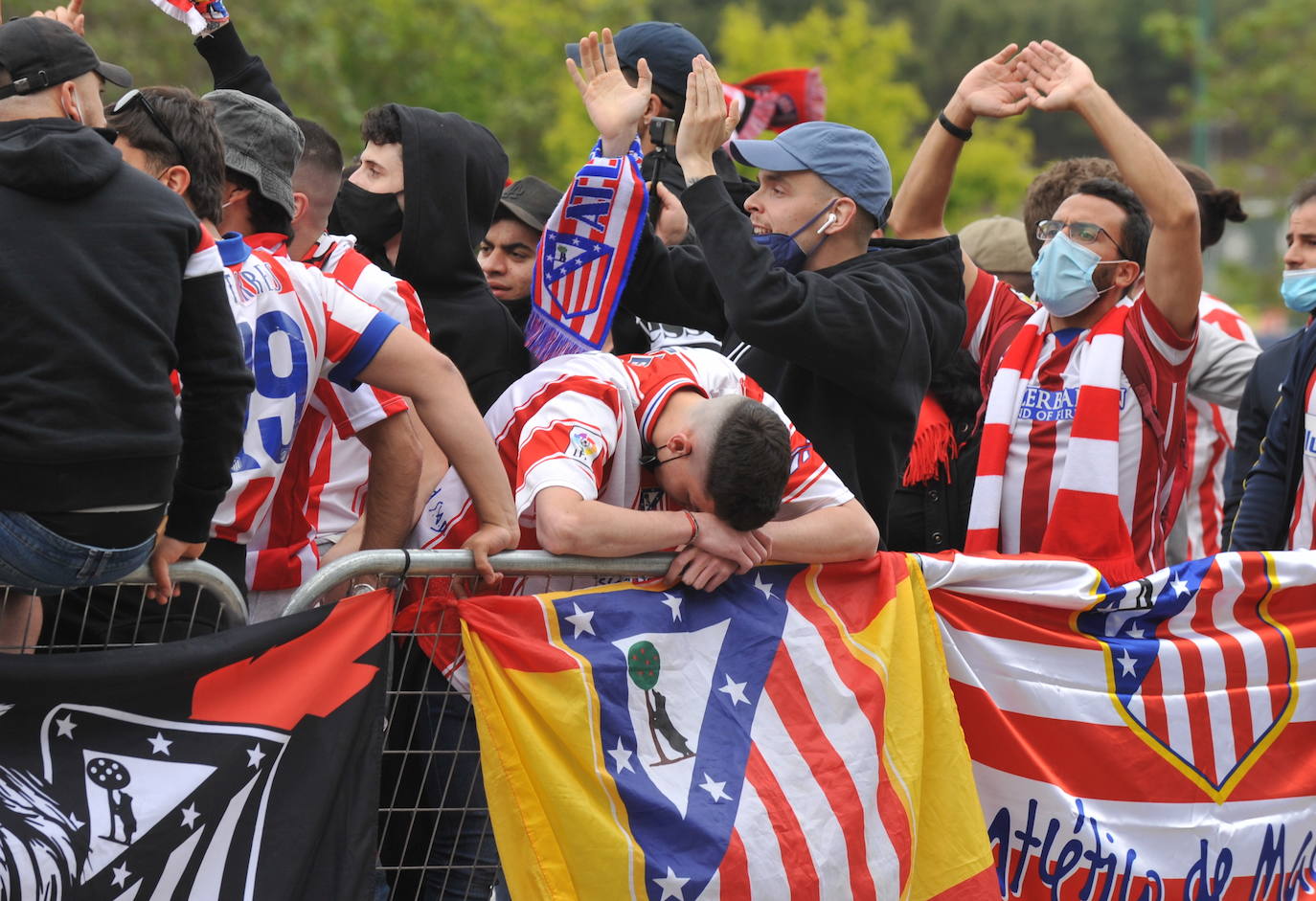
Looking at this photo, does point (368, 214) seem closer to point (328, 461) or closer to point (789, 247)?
point (328, 461)

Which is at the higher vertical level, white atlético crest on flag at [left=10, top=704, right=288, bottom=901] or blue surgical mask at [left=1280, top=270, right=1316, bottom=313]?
blue surgical mask at [left=1280, top=270, right=1316, bottom=313]

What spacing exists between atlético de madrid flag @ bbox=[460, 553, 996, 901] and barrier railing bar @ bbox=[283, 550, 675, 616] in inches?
2.5

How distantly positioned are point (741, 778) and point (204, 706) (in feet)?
4.08

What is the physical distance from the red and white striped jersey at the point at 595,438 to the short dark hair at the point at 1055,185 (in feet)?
7.03

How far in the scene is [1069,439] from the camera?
16.7ft

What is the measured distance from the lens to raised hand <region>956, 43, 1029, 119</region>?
509 cm

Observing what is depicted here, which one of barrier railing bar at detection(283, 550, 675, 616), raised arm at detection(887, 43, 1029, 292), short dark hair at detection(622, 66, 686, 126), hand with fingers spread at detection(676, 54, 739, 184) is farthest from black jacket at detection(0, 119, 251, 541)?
raised arm at detection(887, 43, 1029, 292)

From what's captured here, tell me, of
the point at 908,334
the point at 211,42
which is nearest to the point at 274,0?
the point at 211,42

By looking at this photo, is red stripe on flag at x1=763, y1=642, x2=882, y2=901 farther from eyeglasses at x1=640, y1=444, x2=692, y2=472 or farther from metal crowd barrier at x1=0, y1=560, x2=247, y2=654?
metal crowd barrier at x1=0, y1=560, x2=247, y2=654

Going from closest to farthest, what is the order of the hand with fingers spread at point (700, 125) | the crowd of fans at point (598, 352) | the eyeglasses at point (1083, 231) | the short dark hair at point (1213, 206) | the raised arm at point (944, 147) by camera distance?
the crowd of fans at point (598, 352)
the hand with fingers spread at point (700, 125)
the raised arm at point (944, 147)
the eyeglasses at point (1083, 231)
the short dark hair at point (1213, 206)

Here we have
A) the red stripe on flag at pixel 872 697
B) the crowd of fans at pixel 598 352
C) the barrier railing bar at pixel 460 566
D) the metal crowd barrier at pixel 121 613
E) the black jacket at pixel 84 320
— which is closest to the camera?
the black jacket at pixel 84 320

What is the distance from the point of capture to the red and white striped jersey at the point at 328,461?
12.8ft

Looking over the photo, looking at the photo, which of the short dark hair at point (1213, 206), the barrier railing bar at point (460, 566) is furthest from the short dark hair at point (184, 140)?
the short dark hair at point (1213, 206)

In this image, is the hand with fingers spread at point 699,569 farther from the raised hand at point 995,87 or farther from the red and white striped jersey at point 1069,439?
the raised hand at point 995,87
